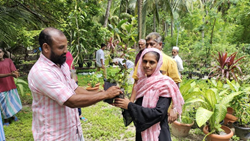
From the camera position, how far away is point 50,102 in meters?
1.39

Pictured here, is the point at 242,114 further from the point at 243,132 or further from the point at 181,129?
the point at 181,129

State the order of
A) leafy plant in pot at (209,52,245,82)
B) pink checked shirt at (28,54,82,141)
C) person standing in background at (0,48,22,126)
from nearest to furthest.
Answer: pink checked shirt at (28,54,82,141)
person standing in background at (0,48,22,126)
leafy plant in pot at (209,52,245,82)

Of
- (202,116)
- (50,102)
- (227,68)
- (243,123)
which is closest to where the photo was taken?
(50,102)

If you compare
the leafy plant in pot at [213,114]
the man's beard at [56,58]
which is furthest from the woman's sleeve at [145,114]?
the leafy plant in pot at [213,114]

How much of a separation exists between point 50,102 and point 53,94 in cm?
16

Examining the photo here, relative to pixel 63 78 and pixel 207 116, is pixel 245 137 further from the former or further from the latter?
pixel 63 78

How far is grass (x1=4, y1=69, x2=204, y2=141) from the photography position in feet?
11.1

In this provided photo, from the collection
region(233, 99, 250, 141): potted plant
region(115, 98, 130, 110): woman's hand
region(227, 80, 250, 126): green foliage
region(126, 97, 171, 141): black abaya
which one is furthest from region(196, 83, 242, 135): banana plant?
region(115, 98, 130, 110): woman's hand

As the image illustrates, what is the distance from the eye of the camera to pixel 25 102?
214 inches

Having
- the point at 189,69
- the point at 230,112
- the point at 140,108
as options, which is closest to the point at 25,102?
the point at 140,108

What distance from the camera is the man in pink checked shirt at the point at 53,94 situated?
1294 mm

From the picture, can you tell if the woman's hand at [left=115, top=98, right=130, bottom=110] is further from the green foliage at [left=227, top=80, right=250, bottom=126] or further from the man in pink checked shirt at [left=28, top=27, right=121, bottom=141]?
the green foliage at [left=227, top=80, right=250, bottom=126]

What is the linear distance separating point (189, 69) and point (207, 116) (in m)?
6.02

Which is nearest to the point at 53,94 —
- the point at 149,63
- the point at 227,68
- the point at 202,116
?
the point at 149,63
